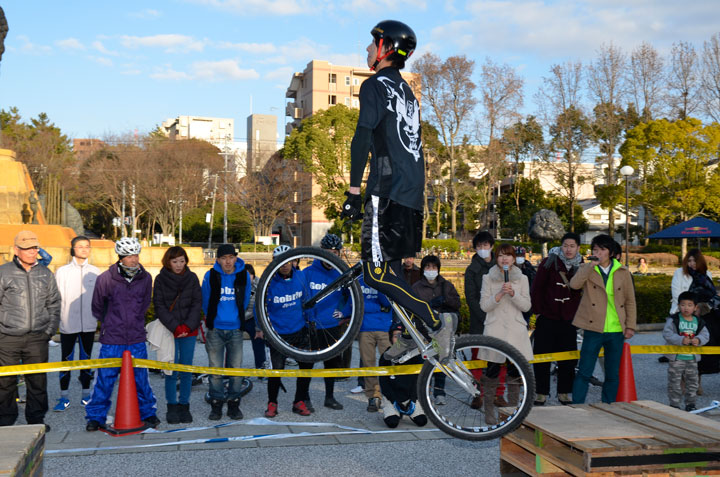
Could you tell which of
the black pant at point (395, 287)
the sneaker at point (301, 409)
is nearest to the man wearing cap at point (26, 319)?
the sneaker at point (301, 409)

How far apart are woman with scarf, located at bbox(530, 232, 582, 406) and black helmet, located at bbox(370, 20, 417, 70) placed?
17.2ft

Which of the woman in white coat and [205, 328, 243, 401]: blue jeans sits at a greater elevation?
the woman in white coat

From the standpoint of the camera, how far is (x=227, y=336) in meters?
8.23

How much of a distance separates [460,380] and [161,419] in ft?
17.5

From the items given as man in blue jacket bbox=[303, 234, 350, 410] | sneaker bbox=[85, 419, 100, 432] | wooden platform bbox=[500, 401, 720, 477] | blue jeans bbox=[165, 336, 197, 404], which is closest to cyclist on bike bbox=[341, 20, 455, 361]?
man in blue jacket bbox=[303, 234, 350, 410]

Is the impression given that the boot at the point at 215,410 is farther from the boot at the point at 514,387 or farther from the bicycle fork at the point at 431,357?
the bicycle fork at the point at 431,357

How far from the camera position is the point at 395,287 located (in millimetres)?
4035

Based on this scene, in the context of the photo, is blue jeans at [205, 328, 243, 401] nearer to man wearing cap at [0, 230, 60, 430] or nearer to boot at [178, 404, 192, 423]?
boot at [178, 404, 192, 423]

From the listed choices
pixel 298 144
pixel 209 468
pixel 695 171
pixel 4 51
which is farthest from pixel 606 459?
pixel 298 144

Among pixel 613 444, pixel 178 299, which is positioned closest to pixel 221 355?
pixel 178 299

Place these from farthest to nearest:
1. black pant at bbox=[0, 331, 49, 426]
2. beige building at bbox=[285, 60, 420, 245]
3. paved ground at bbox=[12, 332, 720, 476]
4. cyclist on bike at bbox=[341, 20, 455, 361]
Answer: beige building at bbox=[285, 60, 420, 245]
black pant at bbox=[0, 331, 49, 426]
paved ground at bbox=[12, 332, 720, 476]
cyclist on bike at bbox=[341, 20, 455, 361]

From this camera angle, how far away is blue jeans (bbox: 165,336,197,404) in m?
7.87

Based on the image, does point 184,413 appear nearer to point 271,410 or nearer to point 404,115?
point 271,410

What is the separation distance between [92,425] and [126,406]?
55 cm
